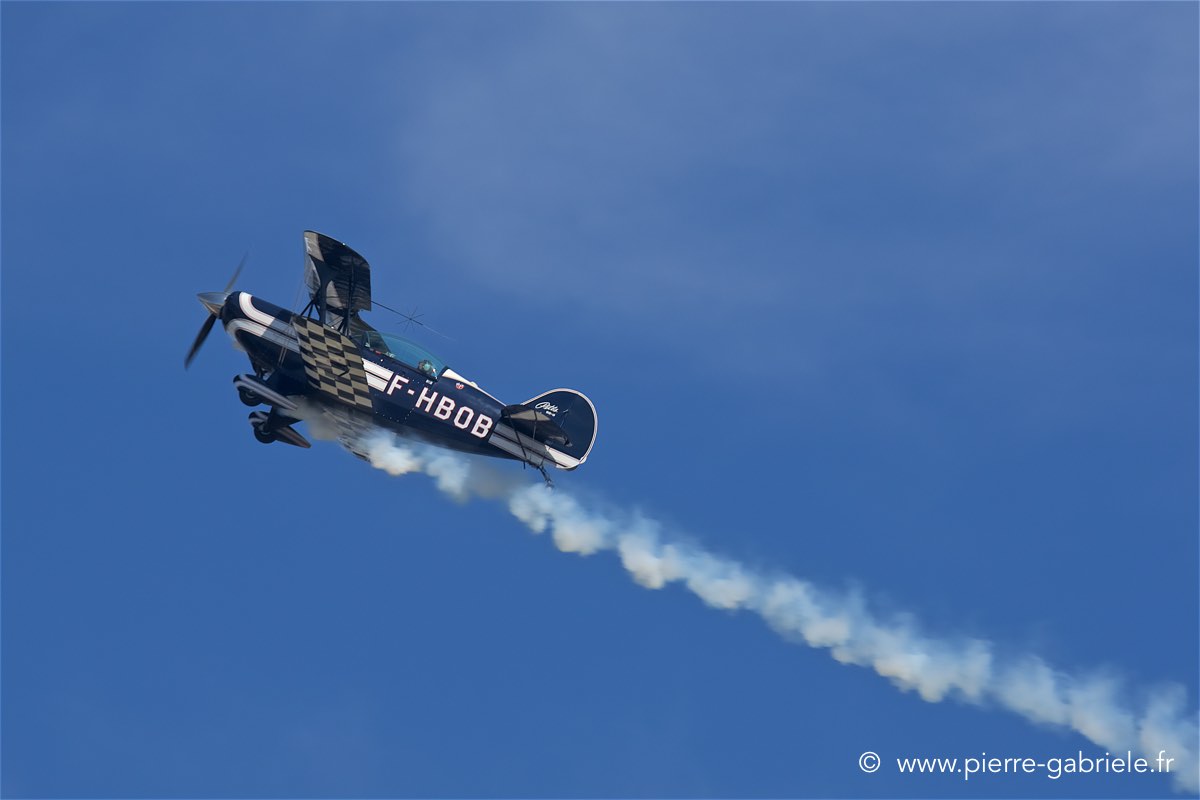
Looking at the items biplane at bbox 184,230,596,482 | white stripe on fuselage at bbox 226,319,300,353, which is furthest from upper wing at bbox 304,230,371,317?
white stripe on fuselage at bbox 226,319,300,353

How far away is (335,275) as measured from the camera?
2641 centimetres

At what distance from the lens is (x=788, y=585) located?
27.7 meters

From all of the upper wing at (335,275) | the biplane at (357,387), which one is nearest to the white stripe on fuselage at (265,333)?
the biplane at (357,387)

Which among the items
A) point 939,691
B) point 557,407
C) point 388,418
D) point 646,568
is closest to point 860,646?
point 939,691

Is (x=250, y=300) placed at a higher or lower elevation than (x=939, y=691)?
higher

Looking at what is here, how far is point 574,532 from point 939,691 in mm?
6962

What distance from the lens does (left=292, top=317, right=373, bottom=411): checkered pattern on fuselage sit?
86.0 ft

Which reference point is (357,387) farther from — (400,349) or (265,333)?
(265,333)

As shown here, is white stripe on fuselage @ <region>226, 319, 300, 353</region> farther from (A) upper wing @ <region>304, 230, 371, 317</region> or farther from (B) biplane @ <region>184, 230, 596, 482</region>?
(A) upper wing @ <region>304, 230, 371, 317</region>

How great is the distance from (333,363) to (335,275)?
1.52m

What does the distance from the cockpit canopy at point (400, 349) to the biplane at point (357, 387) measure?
0.7 inches

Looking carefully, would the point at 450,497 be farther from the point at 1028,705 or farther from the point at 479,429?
the point at 1028,705

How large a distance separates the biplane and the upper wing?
0.7 inches

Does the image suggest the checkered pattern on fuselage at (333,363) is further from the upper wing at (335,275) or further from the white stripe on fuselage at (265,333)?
the upper wing at (335,275)
